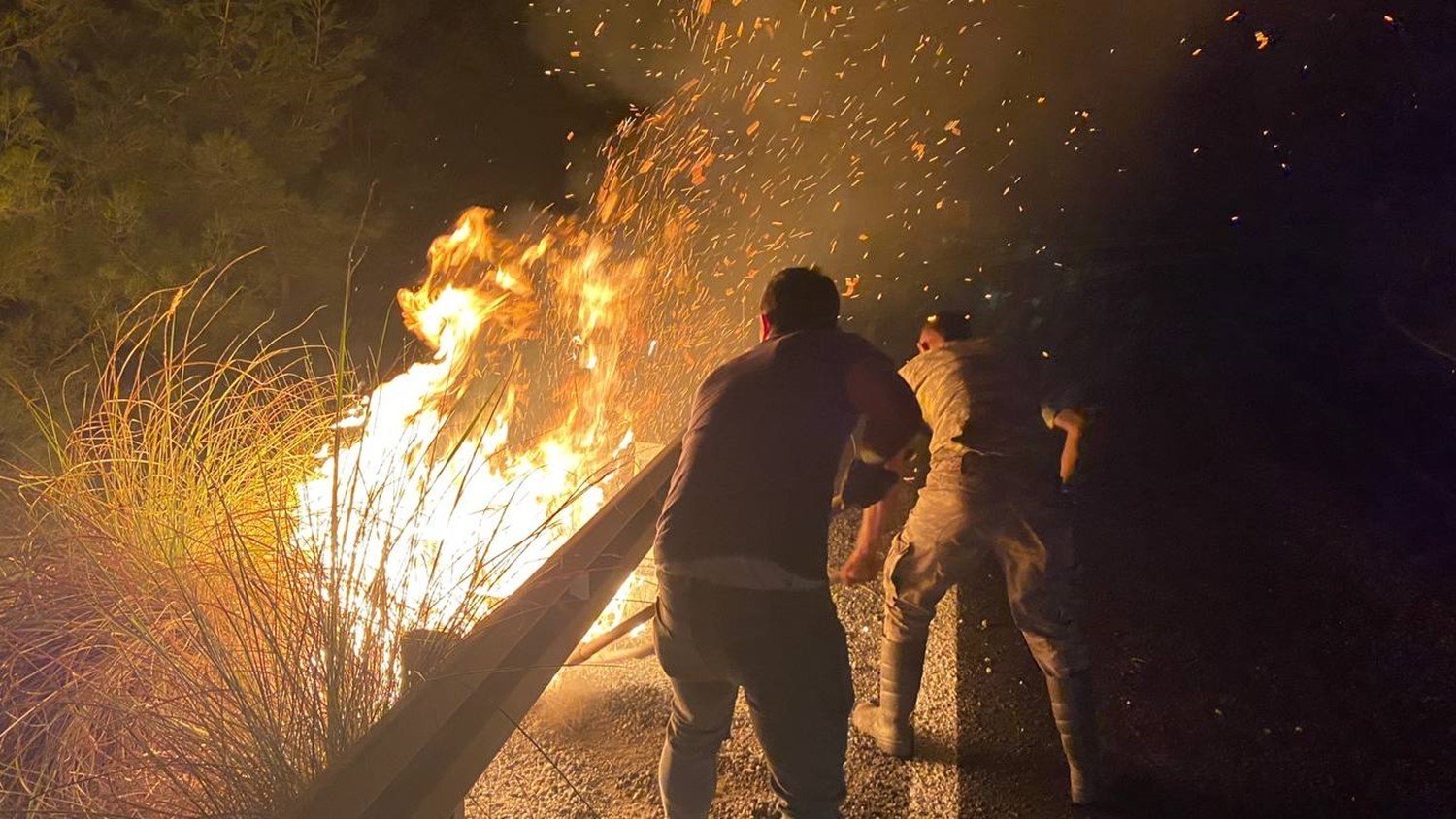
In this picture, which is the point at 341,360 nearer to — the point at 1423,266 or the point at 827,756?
the point at 827,756

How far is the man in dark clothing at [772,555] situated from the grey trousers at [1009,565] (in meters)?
1.09

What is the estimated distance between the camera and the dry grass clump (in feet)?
7.01

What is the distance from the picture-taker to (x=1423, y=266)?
917 inches

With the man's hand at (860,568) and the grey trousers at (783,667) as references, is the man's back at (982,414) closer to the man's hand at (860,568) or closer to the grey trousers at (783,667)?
the man's hand at (860,568)

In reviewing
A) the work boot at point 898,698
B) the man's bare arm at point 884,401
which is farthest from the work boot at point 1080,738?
the man's bare arm at point 884,401

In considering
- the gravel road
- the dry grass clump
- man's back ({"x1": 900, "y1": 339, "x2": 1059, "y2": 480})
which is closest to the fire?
the dry grass clump

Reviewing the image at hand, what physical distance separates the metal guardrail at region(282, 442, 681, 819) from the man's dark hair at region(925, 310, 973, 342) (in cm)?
212

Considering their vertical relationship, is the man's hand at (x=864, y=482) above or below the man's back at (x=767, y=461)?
below

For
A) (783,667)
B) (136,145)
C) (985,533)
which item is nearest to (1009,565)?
(985,533)

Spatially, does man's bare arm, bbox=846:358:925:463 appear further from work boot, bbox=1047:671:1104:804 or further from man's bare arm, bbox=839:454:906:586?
work boot, bbox=1047:671:1104:804

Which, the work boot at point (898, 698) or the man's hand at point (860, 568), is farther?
the work boot at point (898, 698)

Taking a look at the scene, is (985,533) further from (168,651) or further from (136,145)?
(136,145)

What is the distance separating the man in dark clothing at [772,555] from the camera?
2.86 meters

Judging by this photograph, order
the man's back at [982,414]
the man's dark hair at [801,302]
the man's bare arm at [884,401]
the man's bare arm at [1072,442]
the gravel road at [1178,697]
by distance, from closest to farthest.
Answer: the man's bare arm at [884,401]
the man's dark hair at [801,302]
the gravel road at [1178,697]
the man's back at [982,414]
the man's bare arm at [1072,442]
